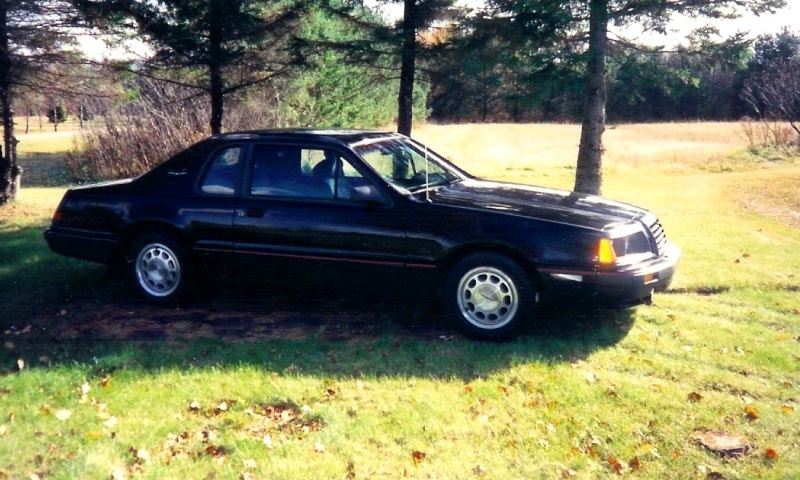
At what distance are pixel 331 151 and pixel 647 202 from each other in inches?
399

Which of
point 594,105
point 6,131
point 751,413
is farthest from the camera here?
point 6,131

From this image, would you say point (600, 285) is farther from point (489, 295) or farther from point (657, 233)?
point (657, 233)

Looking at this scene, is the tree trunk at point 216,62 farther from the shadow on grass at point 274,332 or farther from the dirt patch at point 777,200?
the dirt patch at point 777,200

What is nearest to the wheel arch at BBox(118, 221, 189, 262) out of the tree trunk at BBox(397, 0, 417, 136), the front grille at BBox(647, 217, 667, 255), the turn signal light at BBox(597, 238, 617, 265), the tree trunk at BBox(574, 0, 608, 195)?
the turn signal light at BBox(597, 238, 617, 265)

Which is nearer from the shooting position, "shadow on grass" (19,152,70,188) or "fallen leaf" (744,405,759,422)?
"fallen leaf" (744,405,759,422)

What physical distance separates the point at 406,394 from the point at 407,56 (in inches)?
337

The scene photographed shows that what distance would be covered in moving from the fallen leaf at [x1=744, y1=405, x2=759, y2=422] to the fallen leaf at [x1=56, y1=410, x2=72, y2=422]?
4.28m

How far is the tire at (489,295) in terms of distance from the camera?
5.78 metres

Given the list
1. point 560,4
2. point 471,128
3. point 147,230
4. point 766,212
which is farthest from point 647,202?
point 471,128

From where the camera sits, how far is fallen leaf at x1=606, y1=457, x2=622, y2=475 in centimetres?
398

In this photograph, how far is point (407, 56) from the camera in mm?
12430

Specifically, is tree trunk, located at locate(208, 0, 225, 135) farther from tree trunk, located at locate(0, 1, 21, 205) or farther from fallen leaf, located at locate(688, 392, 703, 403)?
fallen leaf, located at locate(688, 392, 703, 403)

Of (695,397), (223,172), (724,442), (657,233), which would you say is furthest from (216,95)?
(724,442)

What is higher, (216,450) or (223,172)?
(223,172)
